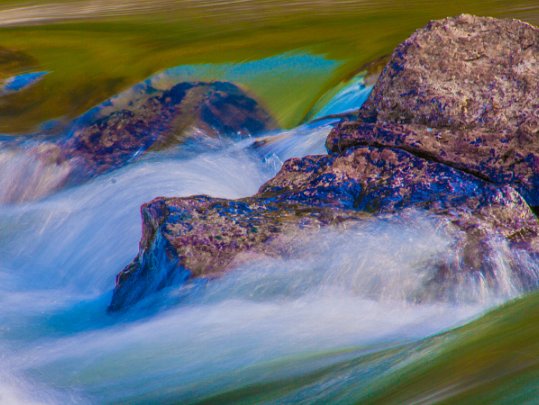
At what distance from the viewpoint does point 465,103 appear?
14.5 ft

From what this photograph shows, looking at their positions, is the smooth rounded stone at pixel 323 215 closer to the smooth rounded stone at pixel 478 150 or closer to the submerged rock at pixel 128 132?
the smooth rounded stone at pixel 478 150

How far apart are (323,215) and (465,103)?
112 cm

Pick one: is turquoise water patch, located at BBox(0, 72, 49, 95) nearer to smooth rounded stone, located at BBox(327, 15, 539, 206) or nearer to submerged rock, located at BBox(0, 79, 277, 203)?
submerged rock, located at BBox(0, 79, 277, 203)

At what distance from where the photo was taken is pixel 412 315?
3.48 m

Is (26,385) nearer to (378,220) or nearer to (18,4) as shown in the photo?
(378,220)

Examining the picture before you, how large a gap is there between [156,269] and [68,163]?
266 centimetres

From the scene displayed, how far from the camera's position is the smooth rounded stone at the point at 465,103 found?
4254 mm

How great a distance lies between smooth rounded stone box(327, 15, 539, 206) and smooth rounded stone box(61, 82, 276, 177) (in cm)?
204

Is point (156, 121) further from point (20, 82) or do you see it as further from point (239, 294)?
point (239, 294)

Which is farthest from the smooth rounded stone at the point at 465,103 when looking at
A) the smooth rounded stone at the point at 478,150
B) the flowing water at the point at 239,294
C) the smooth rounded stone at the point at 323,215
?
the flowing water at the point at 239,294

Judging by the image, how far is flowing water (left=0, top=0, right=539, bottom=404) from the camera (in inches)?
124

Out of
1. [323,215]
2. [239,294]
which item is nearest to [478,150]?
[323,215]

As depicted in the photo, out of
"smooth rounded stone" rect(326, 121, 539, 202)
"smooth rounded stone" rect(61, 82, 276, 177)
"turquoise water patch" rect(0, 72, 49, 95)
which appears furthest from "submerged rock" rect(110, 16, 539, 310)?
"turquoise water patch" rect(0, 72, 49, 95)

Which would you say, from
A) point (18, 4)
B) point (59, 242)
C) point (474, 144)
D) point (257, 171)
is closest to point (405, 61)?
point (474, 144)
